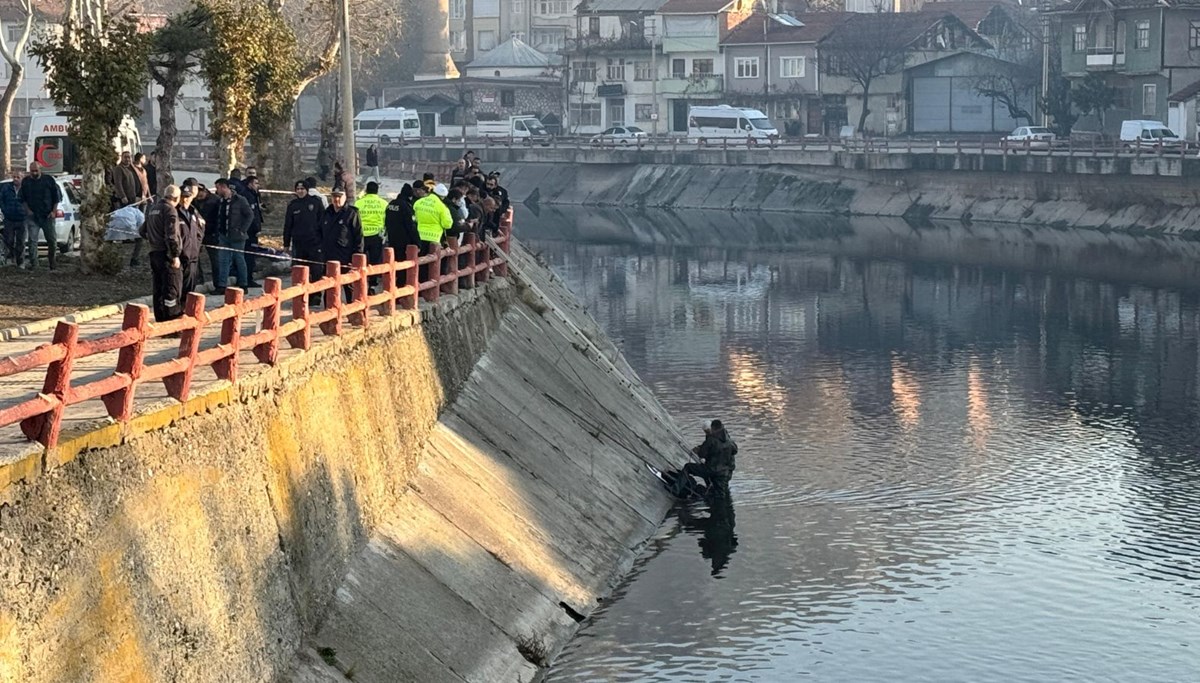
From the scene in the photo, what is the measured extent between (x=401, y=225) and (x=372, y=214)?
1.61 ft

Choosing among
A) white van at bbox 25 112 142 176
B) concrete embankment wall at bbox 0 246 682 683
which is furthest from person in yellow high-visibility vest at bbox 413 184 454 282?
white van at bbox 25 112 142 176

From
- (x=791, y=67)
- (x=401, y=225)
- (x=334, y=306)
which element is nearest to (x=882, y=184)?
(x=791, y=67)

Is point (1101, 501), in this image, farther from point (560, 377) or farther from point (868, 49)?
point (868, 49)

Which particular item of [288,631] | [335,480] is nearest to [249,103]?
[335,480]

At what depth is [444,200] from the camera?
1342 inches

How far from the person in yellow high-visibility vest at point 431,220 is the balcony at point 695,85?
320 ft

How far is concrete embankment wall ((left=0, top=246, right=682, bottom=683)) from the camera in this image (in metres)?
14.8

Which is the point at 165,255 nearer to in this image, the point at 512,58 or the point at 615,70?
the point at 615,70

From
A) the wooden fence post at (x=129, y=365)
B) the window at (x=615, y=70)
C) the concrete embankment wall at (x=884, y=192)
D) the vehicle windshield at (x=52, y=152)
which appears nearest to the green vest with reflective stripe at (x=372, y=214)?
the wooden fence post at (x=129, y=365)

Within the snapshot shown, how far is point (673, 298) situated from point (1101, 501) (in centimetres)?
3367

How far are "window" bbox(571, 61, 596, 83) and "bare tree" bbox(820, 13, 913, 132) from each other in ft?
59.2

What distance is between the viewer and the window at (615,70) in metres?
132

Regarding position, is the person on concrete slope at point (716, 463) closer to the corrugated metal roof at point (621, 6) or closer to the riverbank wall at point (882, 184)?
the riverbank wall at point (882, 184)

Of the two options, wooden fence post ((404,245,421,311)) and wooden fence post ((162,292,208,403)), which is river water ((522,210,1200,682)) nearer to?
wooden fence post ((404,245,421,311))
